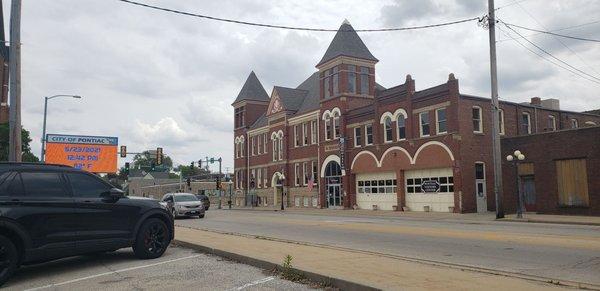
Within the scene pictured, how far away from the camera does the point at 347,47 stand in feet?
157

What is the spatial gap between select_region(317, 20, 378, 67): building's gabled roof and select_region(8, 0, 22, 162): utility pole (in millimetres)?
34876

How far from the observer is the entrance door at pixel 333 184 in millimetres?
47531

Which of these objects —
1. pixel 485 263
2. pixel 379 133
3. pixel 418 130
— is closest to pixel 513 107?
pixel 418 130

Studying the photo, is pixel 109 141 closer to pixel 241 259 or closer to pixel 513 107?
pixel 241 259

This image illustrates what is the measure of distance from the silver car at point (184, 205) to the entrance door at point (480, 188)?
18.1 m

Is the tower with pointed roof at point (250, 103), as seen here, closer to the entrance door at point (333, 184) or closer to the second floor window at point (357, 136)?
the entrance door at point (333, 184)

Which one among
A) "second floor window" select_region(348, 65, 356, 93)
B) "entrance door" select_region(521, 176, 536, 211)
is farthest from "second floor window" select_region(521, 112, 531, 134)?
"second floor window" select_region(348, 65, 356, 93)

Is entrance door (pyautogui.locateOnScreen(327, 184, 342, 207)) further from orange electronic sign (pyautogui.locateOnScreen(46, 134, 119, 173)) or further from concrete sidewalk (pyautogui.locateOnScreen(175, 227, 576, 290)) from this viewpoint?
concrete sidewalk (pyautogui.locateOnScreen(175, 227, 576, 290))

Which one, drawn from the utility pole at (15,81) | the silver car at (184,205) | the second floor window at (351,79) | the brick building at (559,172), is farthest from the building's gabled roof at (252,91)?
the utility pole at (15,81)

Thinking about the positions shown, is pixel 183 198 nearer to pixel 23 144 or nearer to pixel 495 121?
pixel 495 121

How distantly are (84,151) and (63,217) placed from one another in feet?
61.3

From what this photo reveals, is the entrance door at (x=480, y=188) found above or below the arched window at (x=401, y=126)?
below

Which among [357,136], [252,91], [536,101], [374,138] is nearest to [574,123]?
[536,101]

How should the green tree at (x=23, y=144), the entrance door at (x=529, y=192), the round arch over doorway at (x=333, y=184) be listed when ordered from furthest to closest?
the green tree at (x=23, y=144) < the round arch over doorway at (x=333, y=184) < the entrance door at (x=529, y=192)
